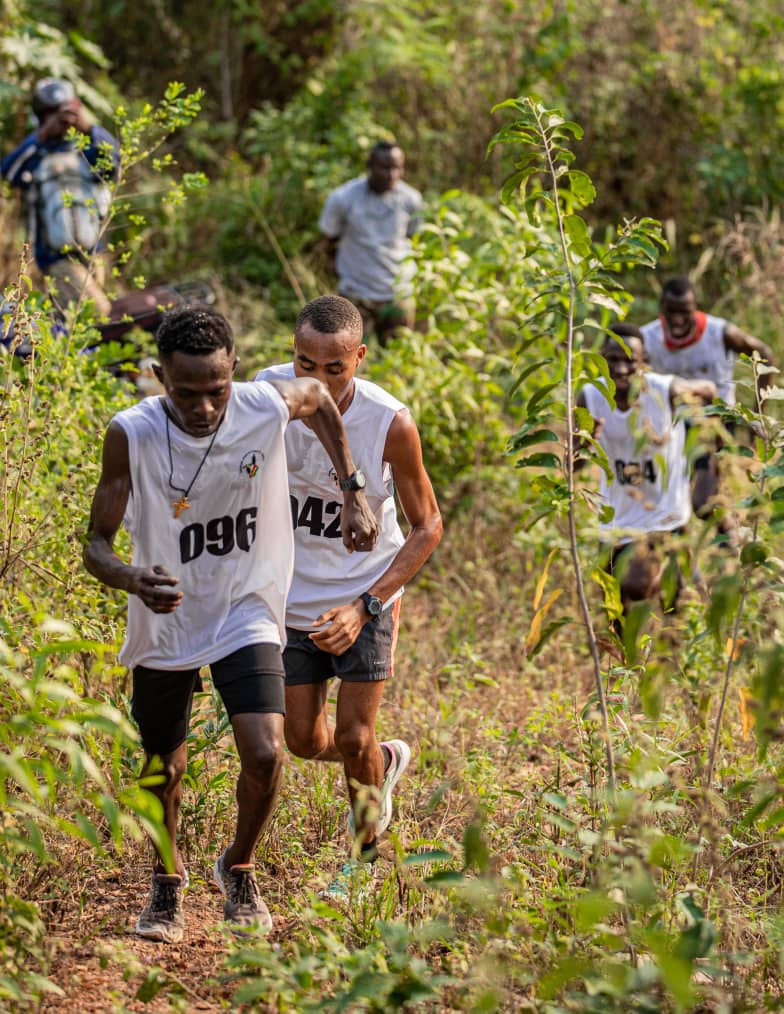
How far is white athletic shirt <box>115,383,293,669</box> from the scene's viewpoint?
3.71m

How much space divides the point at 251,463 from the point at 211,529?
8.3 inches

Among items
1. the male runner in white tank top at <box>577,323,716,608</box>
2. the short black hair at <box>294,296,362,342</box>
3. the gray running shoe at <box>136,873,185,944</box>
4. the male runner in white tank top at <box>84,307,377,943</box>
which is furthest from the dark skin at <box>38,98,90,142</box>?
the gray running shoe at <box>136,873,185,944</box>

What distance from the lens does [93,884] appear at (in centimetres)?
419

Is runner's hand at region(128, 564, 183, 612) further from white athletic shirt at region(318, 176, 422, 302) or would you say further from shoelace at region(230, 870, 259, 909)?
white athletic shirt at region(318, 176, 422, 302)

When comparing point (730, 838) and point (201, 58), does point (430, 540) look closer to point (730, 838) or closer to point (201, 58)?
point (730, 838)

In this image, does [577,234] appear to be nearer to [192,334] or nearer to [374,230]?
[192,334]

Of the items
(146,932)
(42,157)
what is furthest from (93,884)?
(42,157)

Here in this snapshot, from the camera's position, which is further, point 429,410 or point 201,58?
point 201,58

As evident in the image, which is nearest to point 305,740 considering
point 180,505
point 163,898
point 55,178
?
point 163,898

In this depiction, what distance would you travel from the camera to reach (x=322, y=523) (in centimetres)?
441

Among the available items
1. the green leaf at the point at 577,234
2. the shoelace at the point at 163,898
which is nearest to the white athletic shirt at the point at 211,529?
the shoelace at the point at 163,898

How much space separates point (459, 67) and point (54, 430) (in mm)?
9899

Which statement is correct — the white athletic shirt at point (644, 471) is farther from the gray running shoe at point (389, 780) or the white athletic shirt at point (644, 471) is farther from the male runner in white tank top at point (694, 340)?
the gray running shoe at point (389, 780)

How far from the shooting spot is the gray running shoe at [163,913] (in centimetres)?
381
